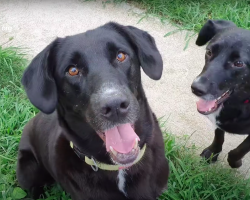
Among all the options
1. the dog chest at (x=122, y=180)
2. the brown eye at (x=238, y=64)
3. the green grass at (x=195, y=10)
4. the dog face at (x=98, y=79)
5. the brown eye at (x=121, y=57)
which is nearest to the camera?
the dog face at (x=98, y=79)

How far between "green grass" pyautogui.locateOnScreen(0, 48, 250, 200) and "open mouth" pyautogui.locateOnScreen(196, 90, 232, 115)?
0.45m

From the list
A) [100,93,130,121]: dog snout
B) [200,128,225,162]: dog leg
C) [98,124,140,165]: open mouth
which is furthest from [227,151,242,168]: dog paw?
[100,93,130,121]: dog snout

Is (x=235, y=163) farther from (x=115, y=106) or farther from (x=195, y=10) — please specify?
(x=195, y=10)

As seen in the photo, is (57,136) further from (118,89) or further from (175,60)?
(175,60)

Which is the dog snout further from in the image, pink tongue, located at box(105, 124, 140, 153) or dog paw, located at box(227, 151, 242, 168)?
dog paw, located at box(227, 151, 242, 168)

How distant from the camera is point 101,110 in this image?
1.74m

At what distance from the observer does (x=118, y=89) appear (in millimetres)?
1729

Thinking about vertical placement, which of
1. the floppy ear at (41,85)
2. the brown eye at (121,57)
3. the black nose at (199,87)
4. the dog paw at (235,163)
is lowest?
the dog paw at (235,163)

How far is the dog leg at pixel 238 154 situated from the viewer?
2.73m

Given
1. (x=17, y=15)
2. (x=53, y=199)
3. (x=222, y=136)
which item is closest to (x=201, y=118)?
(x=222, y=136)

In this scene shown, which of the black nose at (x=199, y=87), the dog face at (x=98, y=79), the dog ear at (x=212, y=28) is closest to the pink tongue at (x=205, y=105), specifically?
the black nose at (x=199, y=87)

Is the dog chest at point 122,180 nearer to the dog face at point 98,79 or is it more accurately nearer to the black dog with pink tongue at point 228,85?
the dog face at point 98,79

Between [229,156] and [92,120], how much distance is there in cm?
146

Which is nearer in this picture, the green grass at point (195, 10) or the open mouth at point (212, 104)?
the open mouth at point (212, 104)
